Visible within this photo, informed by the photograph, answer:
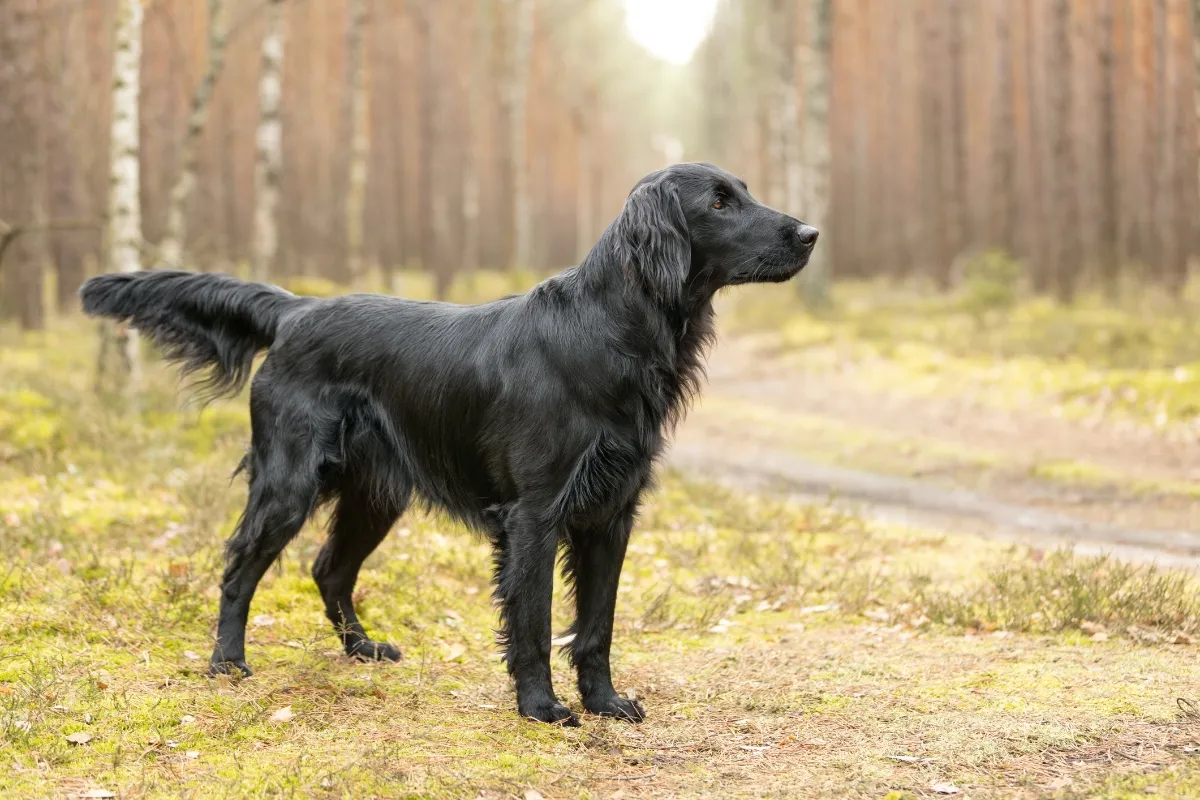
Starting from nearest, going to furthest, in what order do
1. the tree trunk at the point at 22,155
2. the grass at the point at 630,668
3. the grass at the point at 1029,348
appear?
the grass at the point at 630,668 < the grass at the point at 1029,348 < the tree trunk at the point at 22,155

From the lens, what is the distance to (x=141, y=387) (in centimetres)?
926

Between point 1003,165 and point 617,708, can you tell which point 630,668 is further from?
point 1003,165

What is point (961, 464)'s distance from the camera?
30.7ft

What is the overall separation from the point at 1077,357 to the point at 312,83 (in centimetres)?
2441

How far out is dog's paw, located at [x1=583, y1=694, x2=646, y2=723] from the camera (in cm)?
408

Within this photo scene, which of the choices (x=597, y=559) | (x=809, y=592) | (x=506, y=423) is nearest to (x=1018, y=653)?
(x=809, y=592)

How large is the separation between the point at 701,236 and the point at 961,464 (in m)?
6.08

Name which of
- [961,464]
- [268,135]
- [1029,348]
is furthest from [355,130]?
[961,464]

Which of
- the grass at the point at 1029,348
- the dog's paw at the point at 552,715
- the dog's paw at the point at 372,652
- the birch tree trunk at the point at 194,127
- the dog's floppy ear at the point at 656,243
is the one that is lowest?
the dog's paw at the point at 372,652

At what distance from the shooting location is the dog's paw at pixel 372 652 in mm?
4703

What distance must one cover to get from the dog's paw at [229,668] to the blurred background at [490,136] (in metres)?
5.72

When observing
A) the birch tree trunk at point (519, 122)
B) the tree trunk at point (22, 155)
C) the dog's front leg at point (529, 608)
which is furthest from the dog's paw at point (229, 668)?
the birch tree trunk at point (519, 122)

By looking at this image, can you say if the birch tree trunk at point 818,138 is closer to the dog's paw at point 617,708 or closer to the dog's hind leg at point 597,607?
the dog's hind leg at point 597,607

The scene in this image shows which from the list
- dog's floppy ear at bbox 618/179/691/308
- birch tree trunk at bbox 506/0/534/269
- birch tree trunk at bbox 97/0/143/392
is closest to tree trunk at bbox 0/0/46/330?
birch tree trunk at bbox 97/0/143/392
